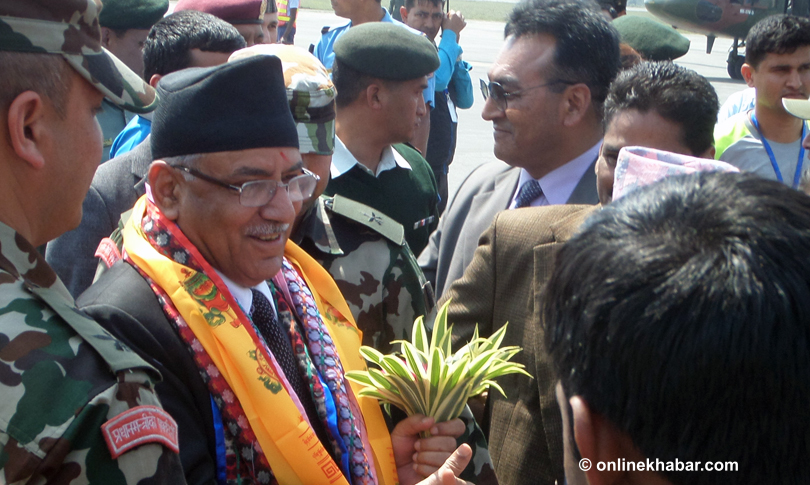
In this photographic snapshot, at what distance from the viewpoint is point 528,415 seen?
2205 mm

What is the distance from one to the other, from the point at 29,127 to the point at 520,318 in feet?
4.86

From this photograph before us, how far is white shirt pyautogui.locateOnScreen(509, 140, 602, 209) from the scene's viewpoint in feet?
10.0

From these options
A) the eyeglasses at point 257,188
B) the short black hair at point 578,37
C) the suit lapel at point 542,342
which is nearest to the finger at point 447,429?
the suit lapel at point 542,342

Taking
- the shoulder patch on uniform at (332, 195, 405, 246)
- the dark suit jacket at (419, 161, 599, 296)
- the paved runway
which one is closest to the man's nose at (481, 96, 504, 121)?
the dark suit jacket at (419, 161, 599, 296)

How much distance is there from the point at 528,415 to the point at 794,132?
325 centimetres

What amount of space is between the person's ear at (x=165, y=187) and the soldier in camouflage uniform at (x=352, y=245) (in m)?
0.64

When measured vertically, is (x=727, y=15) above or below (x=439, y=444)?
below

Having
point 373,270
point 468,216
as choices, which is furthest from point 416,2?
point 373,270

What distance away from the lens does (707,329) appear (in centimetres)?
92

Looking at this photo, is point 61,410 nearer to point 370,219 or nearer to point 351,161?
point 370,219

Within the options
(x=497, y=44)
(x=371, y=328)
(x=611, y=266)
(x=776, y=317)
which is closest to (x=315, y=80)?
(x=371, y=328)

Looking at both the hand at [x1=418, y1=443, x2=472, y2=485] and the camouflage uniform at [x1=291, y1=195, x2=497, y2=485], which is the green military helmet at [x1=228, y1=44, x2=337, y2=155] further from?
the hand at [x1=418, y1=443, x2=472, y2=485]

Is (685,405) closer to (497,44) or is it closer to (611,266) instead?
(611,266)

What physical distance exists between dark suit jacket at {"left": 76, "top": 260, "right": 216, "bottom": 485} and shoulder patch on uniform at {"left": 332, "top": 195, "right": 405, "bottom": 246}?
3.20ft
